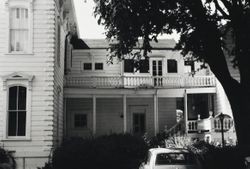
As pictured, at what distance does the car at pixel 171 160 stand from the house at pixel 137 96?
13.6m

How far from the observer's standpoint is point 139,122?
30.2 metres

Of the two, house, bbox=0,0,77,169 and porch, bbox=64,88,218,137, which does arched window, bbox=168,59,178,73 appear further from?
house, bbox=0,0,77,169

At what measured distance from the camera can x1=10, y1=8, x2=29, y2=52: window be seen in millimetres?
20266

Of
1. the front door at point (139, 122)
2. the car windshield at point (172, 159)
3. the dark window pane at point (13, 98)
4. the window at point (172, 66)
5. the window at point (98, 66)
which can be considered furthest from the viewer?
the window at point (172, 66)

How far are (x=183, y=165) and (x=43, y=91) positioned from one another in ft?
32.3

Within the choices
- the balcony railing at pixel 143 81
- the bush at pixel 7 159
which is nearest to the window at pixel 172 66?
the balcony railing at pixel 143 81

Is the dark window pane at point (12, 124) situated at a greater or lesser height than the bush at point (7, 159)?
greater

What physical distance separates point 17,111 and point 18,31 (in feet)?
13.1

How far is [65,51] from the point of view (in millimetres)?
28250

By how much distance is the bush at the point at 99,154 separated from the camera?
687 inches

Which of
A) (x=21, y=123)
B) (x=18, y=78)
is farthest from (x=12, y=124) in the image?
(x=18, y=78)

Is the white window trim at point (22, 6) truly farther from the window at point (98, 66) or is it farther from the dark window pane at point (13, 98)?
the window at point (98, 66)

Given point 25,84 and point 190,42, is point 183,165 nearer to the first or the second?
point 190,42

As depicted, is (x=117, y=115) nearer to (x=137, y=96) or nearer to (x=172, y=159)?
(x=137, y=96)
